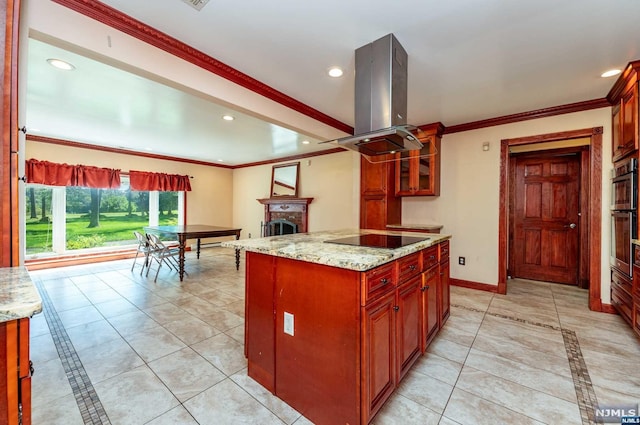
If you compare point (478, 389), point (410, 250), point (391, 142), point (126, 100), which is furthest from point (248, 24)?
point (478, 389)

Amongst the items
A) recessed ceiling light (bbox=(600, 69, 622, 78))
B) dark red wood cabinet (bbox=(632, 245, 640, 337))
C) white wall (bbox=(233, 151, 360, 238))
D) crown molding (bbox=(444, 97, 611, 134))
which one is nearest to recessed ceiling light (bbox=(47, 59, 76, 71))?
white wall (bbox=(233, 151, 360, 238))

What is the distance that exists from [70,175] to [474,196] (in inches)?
274

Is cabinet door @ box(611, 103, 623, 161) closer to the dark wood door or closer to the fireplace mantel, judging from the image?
the dark wood door

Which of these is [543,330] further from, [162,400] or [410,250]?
[162,400]

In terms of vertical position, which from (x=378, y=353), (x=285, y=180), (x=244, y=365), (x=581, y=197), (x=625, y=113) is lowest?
(x=244, y=365)

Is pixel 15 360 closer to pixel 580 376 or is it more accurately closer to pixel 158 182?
pixel 580 376

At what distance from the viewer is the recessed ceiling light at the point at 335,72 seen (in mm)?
2388

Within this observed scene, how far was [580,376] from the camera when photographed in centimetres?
184

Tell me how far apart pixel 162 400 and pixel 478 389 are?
1962 mm

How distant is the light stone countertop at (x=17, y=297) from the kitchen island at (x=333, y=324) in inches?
38.2

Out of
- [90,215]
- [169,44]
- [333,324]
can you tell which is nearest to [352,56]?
[169,44]

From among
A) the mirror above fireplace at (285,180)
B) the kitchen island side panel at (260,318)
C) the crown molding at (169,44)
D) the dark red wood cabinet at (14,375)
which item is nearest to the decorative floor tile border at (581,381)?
Answer: the kitchen island side panel at (260,318)

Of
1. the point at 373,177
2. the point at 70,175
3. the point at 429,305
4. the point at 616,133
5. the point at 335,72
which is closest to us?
the point at 429,305

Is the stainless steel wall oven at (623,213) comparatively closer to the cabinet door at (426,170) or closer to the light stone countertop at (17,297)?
the cabinet door at (426,170)
